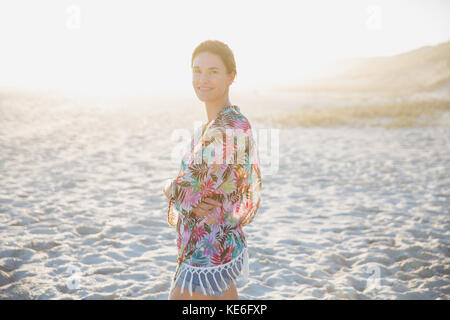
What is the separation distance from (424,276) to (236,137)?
12.0ft

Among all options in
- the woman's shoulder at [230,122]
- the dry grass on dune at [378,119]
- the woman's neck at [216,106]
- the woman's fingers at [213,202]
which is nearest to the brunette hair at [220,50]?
the woman's neck at [216,106]

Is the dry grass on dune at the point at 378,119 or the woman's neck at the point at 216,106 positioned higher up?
the dry grass on dune at the point at 378,119

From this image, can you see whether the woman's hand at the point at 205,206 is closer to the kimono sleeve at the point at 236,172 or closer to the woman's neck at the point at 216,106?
the kimono sleeve at the point at 236,172

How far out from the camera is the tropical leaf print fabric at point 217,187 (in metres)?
1.83

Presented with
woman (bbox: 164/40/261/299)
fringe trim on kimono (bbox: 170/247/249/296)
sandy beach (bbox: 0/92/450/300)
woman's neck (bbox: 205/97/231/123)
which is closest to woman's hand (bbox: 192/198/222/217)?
woman (bbox: 164/40/261/299)

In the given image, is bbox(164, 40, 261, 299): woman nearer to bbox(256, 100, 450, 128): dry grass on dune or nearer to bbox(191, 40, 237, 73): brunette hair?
bbox(191, 40, 237, 73): brunette hair

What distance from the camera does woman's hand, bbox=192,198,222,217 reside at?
6.06ft

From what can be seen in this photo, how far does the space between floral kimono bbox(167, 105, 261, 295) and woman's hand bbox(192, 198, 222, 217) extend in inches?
0.9

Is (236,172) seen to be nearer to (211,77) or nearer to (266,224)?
(211,77)

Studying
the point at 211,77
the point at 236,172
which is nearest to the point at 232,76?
the point at 211,77

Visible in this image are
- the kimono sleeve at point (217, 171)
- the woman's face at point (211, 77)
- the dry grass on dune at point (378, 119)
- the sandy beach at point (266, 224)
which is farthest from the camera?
the dry grass on dune at point (378, 119)
